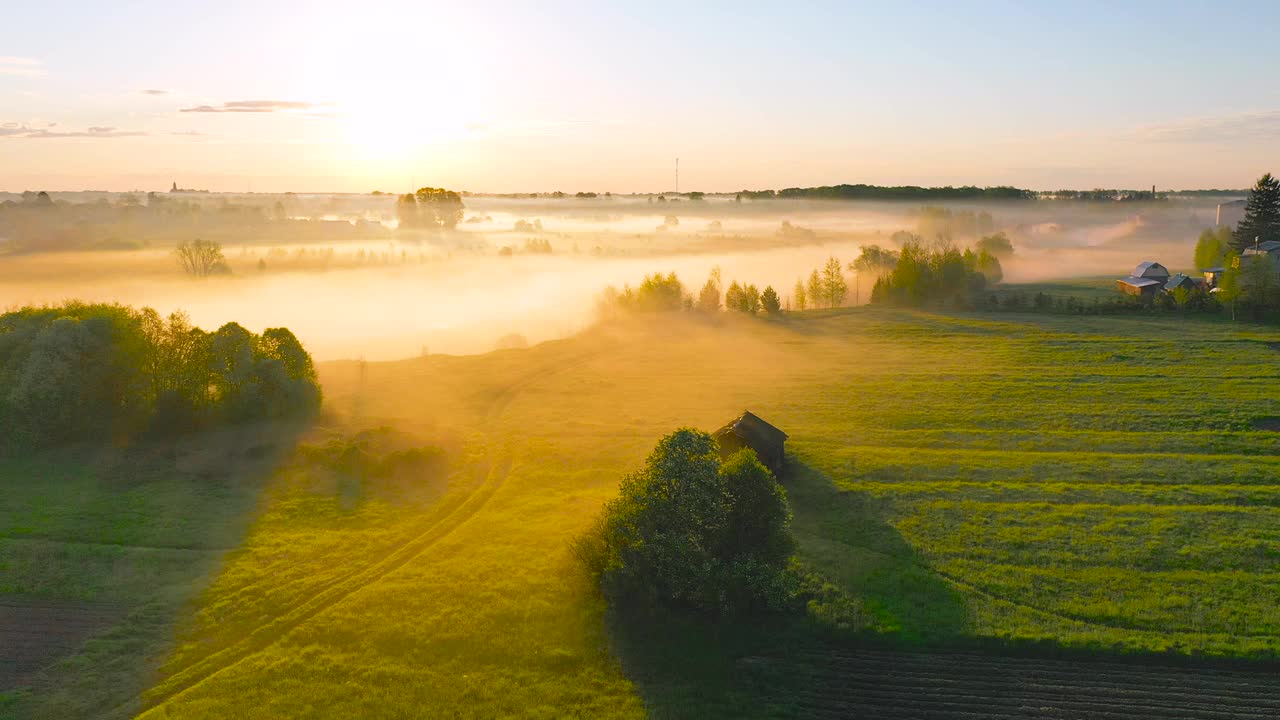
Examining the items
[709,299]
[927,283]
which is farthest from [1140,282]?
[709,299]

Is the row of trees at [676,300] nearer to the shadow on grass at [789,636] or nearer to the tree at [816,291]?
the tree at [816,291]

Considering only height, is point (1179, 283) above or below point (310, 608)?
above

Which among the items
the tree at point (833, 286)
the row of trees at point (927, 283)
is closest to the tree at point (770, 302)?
the row of trees at point (927, 283)

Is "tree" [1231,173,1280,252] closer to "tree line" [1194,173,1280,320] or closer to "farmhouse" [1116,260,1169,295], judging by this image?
"tree line" [1194,173,1280,320]

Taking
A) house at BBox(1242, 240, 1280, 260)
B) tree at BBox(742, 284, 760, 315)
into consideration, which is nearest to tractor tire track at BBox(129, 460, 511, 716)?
tree at BBox(742, 284, 760, 315)

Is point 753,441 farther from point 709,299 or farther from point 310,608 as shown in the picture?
point 709,299
